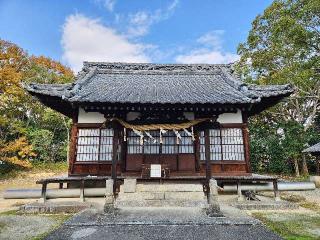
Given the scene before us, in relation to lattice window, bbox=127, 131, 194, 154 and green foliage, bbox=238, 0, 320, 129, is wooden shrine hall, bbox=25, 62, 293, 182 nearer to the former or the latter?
lattice window, bbox=127, 131, 194, 154

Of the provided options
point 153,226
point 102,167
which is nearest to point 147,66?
point 102,167

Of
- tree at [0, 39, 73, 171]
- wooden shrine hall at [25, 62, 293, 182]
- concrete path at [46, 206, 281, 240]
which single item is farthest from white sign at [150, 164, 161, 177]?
tree at [0, 39, 73, 171]

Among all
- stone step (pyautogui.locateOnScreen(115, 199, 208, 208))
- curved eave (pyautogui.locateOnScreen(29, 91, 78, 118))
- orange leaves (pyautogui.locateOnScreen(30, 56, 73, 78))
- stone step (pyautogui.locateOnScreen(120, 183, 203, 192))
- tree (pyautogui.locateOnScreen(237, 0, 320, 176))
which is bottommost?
stone step (pyautogui.locateOnScreen(115, 199, 208, 208))

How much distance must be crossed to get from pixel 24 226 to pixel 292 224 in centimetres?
739

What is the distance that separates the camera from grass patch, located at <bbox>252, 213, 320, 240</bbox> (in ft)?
19.7

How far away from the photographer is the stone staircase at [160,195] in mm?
9062

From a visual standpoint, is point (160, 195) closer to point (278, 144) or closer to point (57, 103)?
point (57, 103)

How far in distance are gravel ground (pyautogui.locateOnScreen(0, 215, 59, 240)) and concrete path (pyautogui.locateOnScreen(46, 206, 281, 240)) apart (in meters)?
0.64

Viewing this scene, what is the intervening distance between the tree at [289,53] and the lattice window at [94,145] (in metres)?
12.8

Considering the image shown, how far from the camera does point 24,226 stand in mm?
7043

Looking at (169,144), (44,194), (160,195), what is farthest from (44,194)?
(169,144)

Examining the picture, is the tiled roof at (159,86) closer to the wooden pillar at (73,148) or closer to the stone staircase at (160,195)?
the wooden pillar at (73,148)

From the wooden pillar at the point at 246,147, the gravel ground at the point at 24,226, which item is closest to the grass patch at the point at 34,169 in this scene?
the gravel ground at the point at 24,226

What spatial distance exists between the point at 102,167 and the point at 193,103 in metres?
5.29
